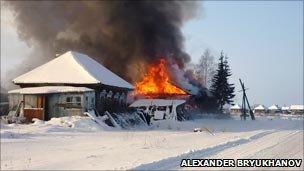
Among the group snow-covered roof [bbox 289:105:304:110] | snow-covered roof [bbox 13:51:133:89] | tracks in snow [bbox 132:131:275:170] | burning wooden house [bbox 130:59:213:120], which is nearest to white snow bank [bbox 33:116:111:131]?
snow-covered roof [bbox 13:51:133:89]

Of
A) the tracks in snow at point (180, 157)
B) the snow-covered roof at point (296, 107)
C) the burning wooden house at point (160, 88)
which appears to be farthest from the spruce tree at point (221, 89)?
the snow-covered roof at point (296, 107)

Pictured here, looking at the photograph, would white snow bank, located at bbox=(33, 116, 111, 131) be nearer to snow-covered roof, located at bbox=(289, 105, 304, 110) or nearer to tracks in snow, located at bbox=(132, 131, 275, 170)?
tracks in snow, located at bbox=(132, 131, 275, 170)

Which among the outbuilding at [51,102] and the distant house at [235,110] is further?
the distant house at [235,110]

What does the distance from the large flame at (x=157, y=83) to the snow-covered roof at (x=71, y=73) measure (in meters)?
16.2

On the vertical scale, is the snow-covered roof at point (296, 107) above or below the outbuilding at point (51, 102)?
above

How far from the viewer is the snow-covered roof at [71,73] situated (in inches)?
1371

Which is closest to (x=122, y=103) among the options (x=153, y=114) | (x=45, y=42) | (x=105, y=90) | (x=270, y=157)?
(x=105, y=90)

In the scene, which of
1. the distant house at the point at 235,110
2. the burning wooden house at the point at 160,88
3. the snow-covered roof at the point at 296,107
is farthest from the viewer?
the snow-covered roof at the point at 296,107

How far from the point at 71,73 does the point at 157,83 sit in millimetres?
21788

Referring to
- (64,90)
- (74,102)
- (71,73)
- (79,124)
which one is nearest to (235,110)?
(71,73)

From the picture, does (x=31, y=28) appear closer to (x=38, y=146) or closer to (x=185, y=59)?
(x=185, y=59)

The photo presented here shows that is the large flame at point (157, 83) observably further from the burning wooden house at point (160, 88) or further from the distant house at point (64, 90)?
the distant house at point (64, 90)

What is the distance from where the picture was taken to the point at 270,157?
596 inches

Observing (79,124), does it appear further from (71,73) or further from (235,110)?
(235,110)
